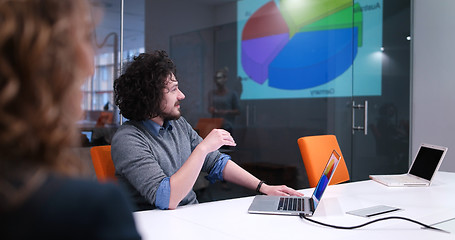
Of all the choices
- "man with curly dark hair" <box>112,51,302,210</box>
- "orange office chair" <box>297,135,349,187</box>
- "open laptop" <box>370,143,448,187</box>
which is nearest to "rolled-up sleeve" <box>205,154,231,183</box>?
"man with curly dark hair" <box>112,51,302,210</box>

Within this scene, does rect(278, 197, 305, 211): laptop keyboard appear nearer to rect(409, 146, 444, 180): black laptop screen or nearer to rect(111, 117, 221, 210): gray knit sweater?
rect(111, 117, 221, 210): gray knit sweater

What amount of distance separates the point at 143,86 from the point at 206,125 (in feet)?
4.89

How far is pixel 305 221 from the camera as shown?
154 cm

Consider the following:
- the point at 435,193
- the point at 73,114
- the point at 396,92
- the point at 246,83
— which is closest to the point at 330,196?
the point at 435,193

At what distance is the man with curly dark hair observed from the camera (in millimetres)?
1789

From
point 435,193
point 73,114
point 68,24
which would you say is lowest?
point 435,193

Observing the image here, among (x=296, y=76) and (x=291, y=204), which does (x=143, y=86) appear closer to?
(x=291, y=204)

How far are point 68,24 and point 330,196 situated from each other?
175 cm

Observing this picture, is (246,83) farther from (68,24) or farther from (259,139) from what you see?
(68,24)

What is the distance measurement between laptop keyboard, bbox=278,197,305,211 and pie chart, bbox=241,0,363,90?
2125 millimetres

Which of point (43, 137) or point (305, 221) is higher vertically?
point (43, 137)

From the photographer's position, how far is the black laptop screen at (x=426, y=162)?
2432mm

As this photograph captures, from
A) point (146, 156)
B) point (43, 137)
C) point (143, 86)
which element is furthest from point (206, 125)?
point (43, 137)

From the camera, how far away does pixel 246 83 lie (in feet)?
12.7
